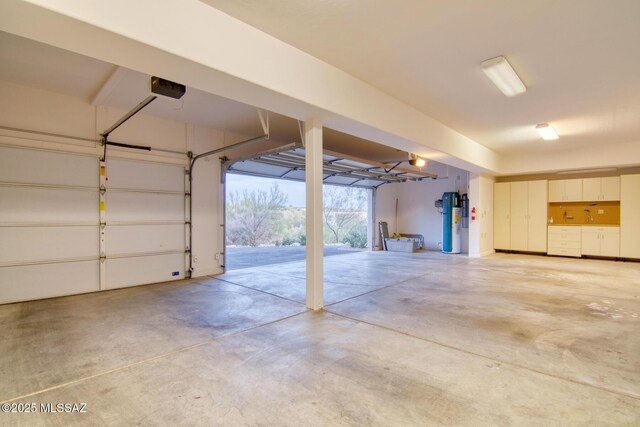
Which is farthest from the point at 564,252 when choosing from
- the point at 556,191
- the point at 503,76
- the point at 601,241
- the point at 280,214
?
the point at 280,214

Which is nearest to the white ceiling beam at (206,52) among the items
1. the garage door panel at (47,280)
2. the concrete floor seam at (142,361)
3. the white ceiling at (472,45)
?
the white ceiling at (472,45)

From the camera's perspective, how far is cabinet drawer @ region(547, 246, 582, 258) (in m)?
8.27

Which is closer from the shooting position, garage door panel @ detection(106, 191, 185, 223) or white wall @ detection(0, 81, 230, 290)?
white wall @ detection(0, 81, 230, 290)

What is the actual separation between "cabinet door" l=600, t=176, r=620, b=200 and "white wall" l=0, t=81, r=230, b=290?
9.47m

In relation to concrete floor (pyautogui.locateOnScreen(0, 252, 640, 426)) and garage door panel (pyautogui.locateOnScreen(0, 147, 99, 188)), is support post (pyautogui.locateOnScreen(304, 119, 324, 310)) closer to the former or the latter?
concrete floor (pyautogui.locateOnScreen(0, 252, 640, 426))

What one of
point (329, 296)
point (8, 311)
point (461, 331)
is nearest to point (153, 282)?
point (8, 311)

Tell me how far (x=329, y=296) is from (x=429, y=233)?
7.23 m

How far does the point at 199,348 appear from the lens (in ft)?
9.00

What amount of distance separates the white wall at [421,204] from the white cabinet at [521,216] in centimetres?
102

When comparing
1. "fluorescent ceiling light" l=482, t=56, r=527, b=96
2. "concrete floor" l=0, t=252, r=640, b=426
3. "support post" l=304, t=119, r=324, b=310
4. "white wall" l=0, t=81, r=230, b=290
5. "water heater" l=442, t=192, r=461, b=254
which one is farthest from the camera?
"water heater" l=442, t=192, r=461, b=254

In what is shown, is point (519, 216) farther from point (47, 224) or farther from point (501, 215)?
point (47, 224)

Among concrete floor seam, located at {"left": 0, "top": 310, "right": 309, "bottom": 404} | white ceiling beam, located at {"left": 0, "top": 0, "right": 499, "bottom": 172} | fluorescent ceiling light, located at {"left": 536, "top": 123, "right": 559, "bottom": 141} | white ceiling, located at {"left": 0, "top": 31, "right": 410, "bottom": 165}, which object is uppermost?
white ceiling, located at {"left": 0, "top": 31, "right": 410, "bottom": 165}

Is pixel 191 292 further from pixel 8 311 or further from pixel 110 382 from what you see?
pixel 110 382

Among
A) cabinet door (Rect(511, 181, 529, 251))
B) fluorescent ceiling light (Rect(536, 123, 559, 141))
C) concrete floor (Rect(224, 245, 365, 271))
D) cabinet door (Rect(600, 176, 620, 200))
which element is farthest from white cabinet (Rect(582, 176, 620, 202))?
concrete floor (Rect(224, 245, 365, 271))
